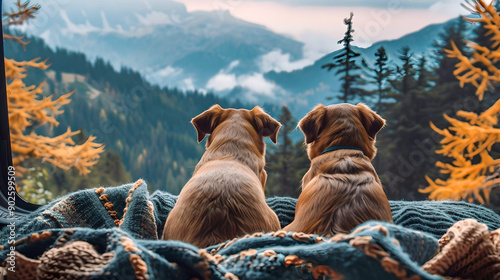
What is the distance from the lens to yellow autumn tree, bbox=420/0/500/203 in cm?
169

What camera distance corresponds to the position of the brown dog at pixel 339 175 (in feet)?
3.41

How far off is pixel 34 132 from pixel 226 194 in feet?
4.15

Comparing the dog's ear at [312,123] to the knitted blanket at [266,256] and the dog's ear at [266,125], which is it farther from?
the knitted blanket at [266,256]

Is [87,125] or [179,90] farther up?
[179,90]

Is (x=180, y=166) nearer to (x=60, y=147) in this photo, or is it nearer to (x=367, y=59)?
(x=60, y=147)

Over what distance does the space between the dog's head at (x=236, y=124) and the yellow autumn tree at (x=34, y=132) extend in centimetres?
70

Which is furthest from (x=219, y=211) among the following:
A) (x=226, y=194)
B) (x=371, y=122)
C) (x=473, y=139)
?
(x=473, y=139)

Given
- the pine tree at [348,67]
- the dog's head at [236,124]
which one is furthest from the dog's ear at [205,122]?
the pine tree at [348,67]

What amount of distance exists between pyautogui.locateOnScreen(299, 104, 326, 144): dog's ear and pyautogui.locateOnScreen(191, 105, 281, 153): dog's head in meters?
0.09

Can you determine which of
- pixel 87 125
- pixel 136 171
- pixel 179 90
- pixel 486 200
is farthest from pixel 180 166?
pixel 486 200

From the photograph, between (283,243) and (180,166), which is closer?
(283,243)

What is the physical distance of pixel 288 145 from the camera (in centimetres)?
164

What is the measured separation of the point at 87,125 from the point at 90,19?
474 mm

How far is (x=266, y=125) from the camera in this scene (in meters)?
1.44
